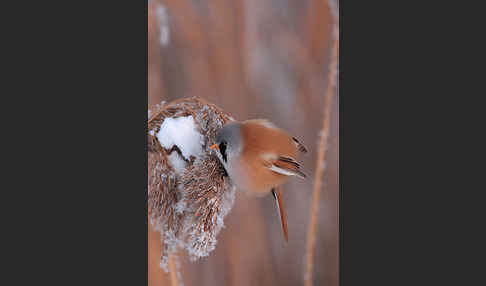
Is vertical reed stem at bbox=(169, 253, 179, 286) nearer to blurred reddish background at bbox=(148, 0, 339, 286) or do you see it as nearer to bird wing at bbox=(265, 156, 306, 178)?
blurred reddish background at bbox=(148, 0, 339, 286)

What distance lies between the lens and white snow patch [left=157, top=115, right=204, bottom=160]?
2.50 metres

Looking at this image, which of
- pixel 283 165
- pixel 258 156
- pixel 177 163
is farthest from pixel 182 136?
pixel 283 165

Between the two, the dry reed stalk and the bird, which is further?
the dry reed stalk

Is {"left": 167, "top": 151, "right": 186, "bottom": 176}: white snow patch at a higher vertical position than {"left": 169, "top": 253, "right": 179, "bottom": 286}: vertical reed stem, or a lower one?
higher

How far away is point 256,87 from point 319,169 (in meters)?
0.54

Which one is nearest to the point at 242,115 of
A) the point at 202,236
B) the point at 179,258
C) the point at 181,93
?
the point at 181,93

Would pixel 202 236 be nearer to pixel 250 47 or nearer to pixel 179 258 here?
pixel 179 258

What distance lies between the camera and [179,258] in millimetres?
2512

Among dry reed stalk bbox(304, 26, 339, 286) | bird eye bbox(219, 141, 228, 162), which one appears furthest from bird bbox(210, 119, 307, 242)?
dry reed stalk bbox(304, 26, 339, 286)

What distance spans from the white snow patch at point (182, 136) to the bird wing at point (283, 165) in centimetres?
36

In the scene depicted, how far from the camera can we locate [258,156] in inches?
98.1

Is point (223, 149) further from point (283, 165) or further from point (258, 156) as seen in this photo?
point (283, 165)

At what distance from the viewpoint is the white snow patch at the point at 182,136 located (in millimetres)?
2498

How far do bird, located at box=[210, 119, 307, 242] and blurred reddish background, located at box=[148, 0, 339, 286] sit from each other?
4cm
